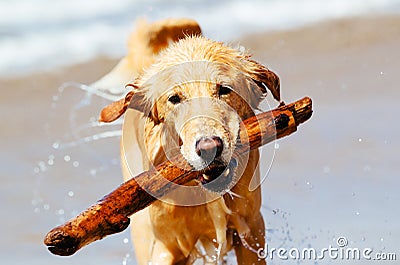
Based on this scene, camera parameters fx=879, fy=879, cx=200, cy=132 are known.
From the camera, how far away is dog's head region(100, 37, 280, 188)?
2.86 m

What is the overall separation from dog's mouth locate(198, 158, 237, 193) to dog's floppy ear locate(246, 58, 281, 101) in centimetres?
42

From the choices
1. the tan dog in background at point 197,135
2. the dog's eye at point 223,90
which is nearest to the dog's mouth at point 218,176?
the tan dog in background at point 197,135

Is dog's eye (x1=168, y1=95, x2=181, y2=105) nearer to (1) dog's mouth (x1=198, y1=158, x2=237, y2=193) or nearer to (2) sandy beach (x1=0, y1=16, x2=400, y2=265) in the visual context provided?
(1) dog's mouth (x1=198, y1=158, x2=237, y2=193)

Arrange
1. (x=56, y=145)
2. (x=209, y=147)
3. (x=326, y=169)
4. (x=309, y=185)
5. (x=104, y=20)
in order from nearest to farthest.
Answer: (x=209, y=147)
(x=309, y=185)
(x=326, y=169)
(x=56, y=145)
(x=104, y=20)

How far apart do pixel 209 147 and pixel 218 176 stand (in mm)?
235

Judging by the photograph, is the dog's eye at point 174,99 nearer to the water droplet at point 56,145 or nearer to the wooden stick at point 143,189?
the wooden stick at point 143,189

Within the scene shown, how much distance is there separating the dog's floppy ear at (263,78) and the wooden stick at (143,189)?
0.29 metres

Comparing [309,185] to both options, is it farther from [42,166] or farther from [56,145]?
[56,145]

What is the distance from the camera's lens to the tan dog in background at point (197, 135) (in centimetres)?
294

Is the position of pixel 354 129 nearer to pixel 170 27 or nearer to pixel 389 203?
pixel 389 203

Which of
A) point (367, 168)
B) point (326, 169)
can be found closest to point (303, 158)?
point (326, 169)

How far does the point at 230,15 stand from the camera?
37.9 ft

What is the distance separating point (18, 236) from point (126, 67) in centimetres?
130

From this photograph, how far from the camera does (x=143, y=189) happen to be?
2.84m
